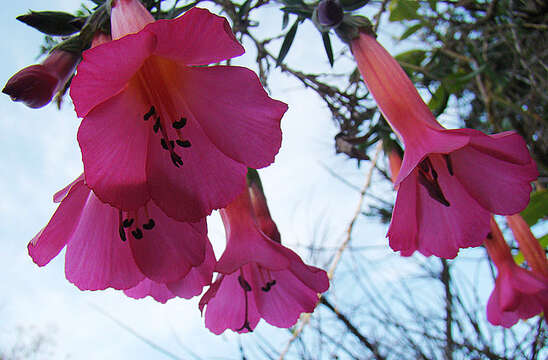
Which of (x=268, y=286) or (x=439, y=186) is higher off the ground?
(x=439, y=186)

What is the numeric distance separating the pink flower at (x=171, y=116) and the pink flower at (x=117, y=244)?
0.14 ft

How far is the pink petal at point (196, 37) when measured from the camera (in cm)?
28

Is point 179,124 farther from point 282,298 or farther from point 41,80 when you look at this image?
point 282,298

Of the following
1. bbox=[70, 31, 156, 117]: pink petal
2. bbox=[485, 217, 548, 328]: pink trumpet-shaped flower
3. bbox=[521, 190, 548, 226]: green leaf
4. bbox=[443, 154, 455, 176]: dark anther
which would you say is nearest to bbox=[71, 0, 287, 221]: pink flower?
bbox=[70, 31, 156, 117]: pink petal

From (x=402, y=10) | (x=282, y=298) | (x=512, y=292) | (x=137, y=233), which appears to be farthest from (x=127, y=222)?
(x=402, y=10)

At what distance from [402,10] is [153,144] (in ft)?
3.08

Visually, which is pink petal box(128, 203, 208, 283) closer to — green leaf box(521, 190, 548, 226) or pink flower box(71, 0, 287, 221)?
pink flower box(71, 0, 287, 221)

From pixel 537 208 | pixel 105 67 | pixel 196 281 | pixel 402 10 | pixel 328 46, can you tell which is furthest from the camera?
pixel 402 10

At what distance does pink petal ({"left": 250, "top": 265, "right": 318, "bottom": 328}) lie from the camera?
0.49 metres

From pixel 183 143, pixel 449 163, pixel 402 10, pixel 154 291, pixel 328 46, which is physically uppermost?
pixel 402 10

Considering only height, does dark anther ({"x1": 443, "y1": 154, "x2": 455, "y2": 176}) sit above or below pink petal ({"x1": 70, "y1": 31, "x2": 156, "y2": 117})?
above

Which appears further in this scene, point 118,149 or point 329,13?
point 329,13

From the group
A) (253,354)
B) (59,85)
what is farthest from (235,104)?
(253,354)

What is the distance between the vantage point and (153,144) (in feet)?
1.16
